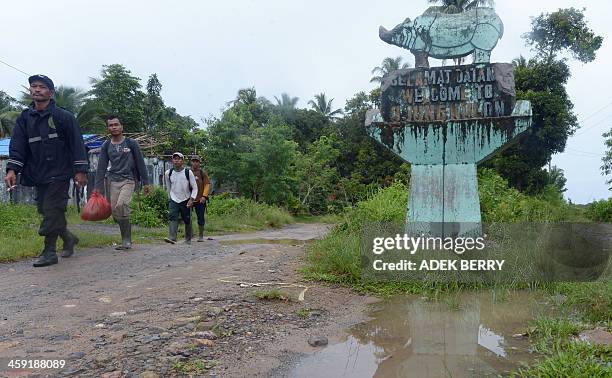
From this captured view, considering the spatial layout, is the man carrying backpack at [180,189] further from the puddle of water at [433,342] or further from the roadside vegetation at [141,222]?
the puddle of water at [433,342]

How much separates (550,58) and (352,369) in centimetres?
2286

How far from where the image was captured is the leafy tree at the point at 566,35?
2053 cm

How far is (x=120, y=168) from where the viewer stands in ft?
20.4

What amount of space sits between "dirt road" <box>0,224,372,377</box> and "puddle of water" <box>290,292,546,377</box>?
206 millimetres

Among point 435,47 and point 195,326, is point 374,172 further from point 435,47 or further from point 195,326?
point 195,326

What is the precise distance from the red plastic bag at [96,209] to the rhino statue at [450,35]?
4375mm

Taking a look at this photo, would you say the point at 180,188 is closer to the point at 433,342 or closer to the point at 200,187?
the point at 200,187

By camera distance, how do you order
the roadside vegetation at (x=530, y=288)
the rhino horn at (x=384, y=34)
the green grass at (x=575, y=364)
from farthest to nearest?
the rhino horn at (x=384, y=34) < the roadside vegetation at (x=530, y=288) < the green grass at (x=575, y=364)

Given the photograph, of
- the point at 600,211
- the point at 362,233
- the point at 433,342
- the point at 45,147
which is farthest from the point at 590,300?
the point at 600,211

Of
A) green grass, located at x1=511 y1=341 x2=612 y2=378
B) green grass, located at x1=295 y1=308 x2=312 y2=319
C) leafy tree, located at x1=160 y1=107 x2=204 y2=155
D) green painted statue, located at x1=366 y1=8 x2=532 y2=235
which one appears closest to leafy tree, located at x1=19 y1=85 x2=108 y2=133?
leafy tree, located at x1=160 y1=107 x2=204 y2=155

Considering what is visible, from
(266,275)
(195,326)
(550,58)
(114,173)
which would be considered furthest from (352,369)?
(550,58)

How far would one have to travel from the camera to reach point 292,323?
3.22m

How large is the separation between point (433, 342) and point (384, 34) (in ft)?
16.3

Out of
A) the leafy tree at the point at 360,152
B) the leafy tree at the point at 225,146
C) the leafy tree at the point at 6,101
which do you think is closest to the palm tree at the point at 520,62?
the leafy tree at the point at 360,152
